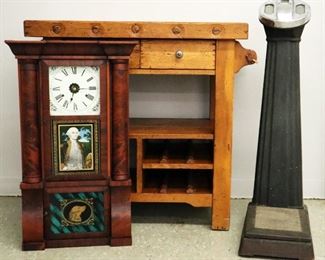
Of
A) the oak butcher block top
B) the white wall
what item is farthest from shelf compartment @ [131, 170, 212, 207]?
the oak butcher block top

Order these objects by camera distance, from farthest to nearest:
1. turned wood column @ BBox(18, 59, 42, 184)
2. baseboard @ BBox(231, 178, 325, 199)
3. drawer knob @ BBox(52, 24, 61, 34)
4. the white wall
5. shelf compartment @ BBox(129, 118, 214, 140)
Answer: baseboard @ BBox(231, 178, 325, 199) < the white wall < shelf compartment @ BBox(129, 118, 214, 140) < drawer knob @ BBox(52, 24, 61, 34) < turned wood column @ BBox(18, 59, 42, 184)

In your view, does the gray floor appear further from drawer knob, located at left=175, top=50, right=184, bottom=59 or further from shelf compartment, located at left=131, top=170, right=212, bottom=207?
drawer knob, located at left=175, top=50, right=184, bottom=59

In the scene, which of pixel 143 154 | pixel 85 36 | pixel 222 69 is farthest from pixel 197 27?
pixel 143 154

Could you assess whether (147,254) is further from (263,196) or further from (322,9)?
(322,9)

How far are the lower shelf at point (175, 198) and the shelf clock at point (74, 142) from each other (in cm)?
18

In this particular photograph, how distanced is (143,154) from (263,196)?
1.75 ft

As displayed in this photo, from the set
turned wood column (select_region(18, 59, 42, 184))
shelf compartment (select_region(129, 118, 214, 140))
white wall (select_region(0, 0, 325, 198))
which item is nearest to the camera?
turned wood column (select_region(18, 59, 42, 184))

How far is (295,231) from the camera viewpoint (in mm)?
1704

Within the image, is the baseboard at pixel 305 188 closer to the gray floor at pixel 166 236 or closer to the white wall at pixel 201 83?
the white wall at pixel 201 83

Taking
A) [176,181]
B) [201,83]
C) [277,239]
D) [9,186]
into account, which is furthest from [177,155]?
[9,186]

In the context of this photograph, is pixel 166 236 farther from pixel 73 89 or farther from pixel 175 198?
pixel 73 89

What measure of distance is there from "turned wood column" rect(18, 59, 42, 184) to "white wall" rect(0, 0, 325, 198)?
73 cm

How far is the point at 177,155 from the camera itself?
2074 mm

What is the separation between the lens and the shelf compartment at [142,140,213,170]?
1.92 m
